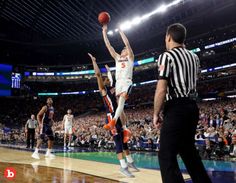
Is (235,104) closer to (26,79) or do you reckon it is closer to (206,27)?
(206,27)

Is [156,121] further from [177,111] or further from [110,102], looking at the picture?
[110,102]

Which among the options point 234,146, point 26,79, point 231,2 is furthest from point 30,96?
point 234,146

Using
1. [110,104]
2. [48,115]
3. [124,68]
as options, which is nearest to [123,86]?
[124,68]

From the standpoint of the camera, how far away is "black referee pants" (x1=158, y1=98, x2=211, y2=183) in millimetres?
2220

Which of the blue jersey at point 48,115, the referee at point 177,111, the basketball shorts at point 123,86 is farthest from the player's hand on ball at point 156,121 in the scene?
the blue jersey at point 48,115

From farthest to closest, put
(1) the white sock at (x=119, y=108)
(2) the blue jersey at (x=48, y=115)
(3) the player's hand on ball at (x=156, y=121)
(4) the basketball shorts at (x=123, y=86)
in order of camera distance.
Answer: (2) the blue jersey at (x=48, y=115) → (4) the basketball shorts at (x=123, y=86) → (1) the white sock at (x=119, y=108) → (3) the player's hand on ball at (x=156, y=121)

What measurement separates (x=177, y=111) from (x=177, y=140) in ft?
0.80

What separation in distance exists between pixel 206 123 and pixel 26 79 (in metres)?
29.6

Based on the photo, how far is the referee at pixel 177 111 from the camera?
223cm

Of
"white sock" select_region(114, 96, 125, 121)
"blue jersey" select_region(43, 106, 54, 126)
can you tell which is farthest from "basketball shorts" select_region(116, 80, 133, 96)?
"blue jersey" select_region(43, 106, 54, 126)

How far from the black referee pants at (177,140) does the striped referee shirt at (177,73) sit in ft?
0.28

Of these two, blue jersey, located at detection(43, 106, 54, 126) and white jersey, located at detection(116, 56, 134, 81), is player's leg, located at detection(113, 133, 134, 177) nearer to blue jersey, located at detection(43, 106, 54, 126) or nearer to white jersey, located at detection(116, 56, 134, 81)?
white jersey, located at detection(116, 56, 134, 81)

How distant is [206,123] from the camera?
14.1 metres

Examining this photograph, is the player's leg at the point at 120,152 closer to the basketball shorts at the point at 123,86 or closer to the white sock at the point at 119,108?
the white sock at the point at 119,108
